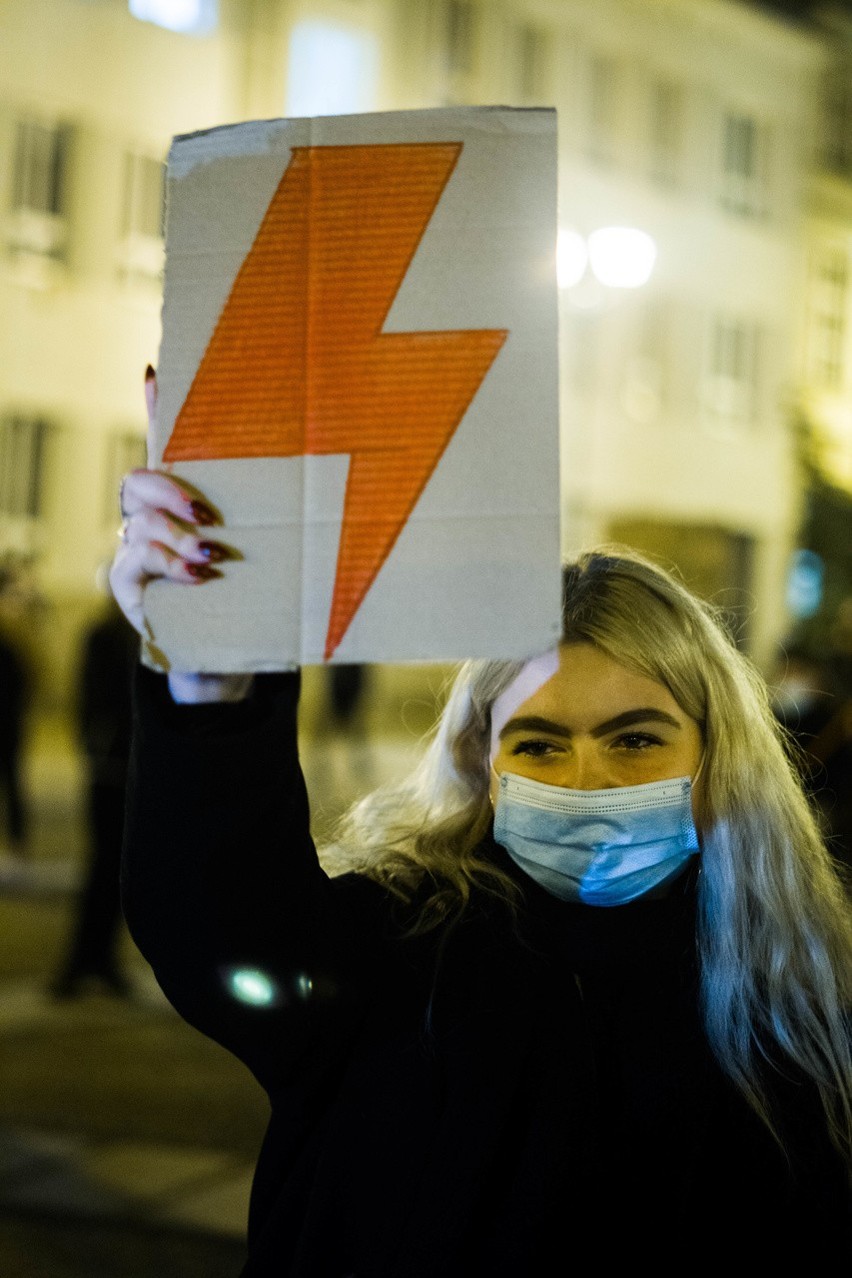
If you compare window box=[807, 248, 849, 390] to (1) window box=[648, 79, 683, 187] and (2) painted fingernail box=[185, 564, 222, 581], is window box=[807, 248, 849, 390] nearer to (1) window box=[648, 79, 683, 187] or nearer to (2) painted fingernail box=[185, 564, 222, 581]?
(1) window box=[648, 79, 683, 187]

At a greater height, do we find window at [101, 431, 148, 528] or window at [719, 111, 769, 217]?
window at [719, 111, 769, 217]

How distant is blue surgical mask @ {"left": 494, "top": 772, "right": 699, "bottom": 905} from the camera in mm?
2156

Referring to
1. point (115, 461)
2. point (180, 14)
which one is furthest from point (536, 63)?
point (115, 461)

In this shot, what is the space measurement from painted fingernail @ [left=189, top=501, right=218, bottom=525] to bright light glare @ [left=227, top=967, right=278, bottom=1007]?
0.49 meters

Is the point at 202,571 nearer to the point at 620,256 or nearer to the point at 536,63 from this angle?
the point at 620,256

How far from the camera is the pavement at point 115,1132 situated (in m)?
4.87

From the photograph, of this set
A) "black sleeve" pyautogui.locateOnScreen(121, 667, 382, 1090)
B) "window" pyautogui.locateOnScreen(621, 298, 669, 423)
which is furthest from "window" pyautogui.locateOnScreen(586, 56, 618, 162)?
"black sleeve" pyautogui.locateOnScreen(121, 667, 382, 1090)

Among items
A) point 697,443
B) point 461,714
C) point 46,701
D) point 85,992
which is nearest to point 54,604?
point 46,701

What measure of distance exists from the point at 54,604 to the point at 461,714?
68.0 ft

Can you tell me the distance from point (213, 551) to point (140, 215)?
23.0 meters

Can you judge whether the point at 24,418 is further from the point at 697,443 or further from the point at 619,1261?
the point at 619,1261

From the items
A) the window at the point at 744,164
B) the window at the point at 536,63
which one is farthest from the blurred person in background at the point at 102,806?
the window at the point at 744,164

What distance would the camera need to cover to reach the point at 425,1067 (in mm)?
1921

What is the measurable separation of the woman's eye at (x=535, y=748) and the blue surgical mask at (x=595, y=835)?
4 cm
